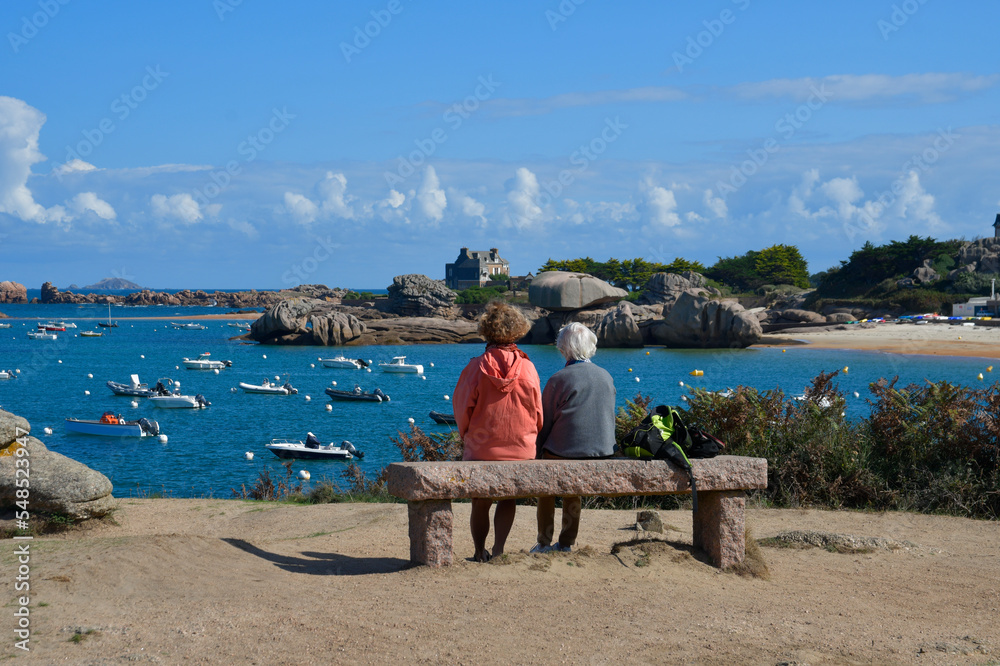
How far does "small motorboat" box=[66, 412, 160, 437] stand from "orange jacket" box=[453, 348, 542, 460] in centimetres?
2167

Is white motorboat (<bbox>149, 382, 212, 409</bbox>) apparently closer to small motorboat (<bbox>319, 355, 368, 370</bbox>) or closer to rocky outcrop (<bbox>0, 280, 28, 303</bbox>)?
small motorboat (<bbox>319, 355, 368, 370</bbox>)

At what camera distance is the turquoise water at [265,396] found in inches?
822

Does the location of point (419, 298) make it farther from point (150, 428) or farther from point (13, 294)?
point (13, 294)

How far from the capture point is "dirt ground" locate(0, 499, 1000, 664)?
4.32m

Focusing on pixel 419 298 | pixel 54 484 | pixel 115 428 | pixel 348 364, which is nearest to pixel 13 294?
pixel 419 298

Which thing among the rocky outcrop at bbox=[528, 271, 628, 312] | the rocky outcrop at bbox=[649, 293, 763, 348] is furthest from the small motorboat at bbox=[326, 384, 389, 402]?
the rocky outcrop at bbox=[649, 293, 763, 348]

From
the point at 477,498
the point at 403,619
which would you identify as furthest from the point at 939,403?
the point at 403,619

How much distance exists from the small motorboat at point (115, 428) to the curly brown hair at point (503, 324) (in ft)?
71.6

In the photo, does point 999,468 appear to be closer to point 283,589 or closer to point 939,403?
point 939,403

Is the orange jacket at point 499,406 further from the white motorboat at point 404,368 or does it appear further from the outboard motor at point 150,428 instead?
the white motorboat at point 404,368

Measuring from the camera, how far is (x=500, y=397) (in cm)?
566

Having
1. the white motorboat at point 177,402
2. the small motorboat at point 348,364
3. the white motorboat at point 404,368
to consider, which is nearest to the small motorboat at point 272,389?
the white motorboat at point 177,402

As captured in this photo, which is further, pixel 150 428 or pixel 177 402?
pixel 177 402

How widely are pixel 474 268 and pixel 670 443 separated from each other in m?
124
